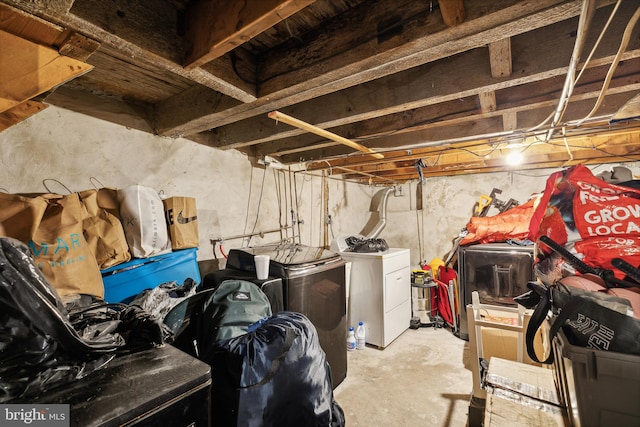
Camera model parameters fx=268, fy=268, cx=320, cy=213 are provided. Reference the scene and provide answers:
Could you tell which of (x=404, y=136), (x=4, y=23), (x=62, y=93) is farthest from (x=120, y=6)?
(x=404, y=136)

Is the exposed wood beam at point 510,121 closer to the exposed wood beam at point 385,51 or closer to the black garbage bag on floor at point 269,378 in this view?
the exposed wood beam at point 385,51

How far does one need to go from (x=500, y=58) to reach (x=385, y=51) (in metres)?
0.54

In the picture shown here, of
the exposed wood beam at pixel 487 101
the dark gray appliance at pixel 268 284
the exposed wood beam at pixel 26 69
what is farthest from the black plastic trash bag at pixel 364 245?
the exposed wood beam at pixel 26 69

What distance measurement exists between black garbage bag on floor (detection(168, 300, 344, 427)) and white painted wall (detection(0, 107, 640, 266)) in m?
1.35

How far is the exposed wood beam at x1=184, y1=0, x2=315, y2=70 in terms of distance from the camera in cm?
85

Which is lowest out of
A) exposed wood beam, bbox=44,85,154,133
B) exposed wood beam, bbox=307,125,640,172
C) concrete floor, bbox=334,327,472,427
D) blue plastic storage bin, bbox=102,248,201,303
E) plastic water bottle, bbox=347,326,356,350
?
concrete floor, bbox=334,327,472,427

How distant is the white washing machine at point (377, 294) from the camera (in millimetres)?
3025

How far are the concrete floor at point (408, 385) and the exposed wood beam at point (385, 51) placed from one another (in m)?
2.26

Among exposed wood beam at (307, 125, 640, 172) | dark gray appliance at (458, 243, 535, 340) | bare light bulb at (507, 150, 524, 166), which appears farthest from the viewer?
dark gray appliance at (458, 243, 535, 340)

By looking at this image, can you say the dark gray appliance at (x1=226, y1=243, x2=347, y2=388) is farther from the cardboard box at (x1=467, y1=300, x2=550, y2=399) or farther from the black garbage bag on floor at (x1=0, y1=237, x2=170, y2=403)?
the black garbage bag on floor at (x1=0, y1=237, x2=170, y2=403)

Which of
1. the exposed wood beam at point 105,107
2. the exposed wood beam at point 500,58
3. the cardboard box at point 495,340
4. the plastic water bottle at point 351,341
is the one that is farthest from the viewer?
the plastic water bottle at point 351,341

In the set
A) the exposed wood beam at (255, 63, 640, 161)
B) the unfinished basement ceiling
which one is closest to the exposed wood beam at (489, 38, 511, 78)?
the unfinished basement ceiling

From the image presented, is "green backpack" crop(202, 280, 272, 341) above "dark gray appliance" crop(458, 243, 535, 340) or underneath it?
above

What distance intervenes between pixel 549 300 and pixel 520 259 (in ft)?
8.97
